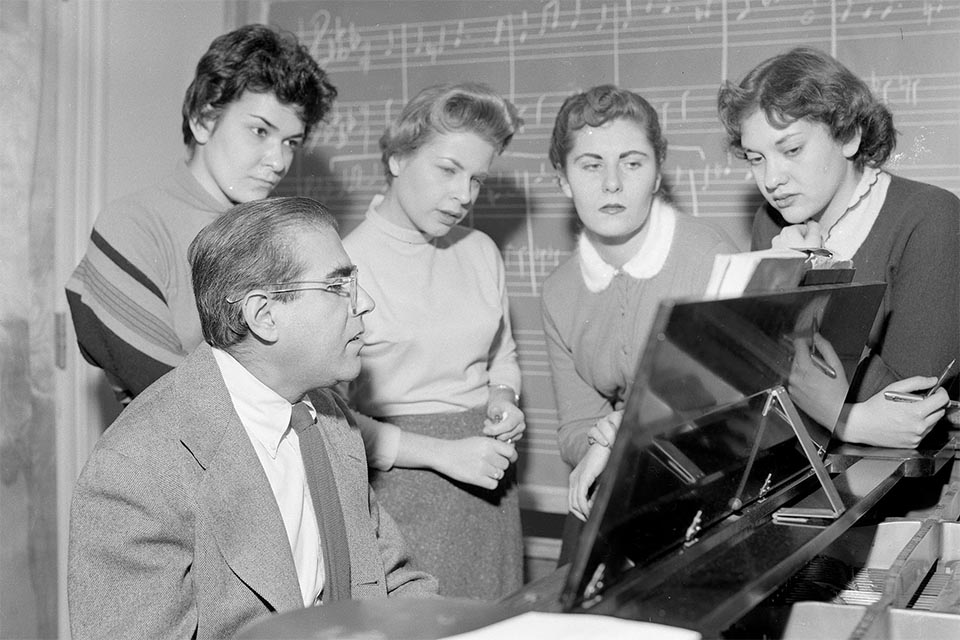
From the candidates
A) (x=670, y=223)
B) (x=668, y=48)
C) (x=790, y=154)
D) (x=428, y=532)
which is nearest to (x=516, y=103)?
(x=668, y=48)

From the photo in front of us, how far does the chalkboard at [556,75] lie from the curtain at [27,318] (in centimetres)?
73

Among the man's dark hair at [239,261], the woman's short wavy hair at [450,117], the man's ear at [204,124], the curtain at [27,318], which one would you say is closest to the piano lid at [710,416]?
the man's dark hair at [239,261]

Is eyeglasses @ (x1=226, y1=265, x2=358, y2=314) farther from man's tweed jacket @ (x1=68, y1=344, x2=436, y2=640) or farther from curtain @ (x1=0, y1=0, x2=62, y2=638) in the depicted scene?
curtain @ (x1=0, y1=0, x2=62, y2=638)

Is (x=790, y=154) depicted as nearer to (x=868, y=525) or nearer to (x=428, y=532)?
(x=868, y=525)

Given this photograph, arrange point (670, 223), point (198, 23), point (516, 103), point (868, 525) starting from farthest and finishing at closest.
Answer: point (198, 23) < point (516, 103) < point (670, 223) < point (868, 525)

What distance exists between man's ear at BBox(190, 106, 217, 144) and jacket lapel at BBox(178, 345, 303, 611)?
2.66ft

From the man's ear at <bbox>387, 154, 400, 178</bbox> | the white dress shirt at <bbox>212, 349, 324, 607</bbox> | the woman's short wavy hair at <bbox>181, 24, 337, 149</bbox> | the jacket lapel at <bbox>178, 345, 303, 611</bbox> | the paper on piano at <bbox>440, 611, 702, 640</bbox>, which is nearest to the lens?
the paper on piano at <bbox>440, 611, 702, 640</bbox>

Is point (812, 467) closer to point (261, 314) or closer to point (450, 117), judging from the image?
point (261, 314)

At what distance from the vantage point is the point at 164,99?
3012mm

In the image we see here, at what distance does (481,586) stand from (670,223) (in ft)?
2.97

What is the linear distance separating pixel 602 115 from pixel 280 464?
3.51 feet

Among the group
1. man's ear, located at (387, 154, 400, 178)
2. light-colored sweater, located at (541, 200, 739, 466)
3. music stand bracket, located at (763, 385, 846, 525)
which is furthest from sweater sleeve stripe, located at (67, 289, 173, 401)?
music stand bracket, located at (763, 385, 846, 525)

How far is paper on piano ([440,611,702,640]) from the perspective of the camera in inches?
39.5

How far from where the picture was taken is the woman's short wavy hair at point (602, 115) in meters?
2.27
